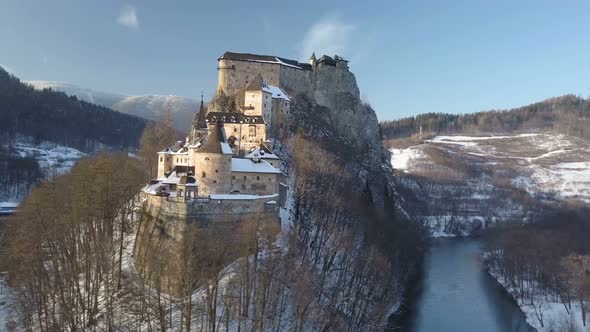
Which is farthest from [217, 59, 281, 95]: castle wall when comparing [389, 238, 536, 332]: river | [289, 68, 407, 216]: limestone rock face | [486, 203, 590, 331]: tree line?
[486, 203, 590, 331]: tree line

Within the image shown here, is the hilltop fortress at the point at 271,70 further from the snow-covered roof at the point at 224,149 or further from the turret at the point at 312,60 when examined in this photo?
the snow-covered roof at the point at 224,149

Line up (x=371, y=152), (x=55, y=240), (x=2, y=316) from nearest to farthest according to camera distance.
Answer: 1. (x=55, y=240)
2. (x=2, y=316)
3. (x=371, y=152)

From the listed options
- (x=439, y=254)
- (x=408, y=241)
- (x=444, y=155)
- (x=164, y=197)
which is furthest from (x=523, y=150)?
(x=164, y=197)

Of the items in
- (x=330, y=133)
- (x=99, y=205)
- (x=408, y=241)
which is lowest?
(x=408, y=241)

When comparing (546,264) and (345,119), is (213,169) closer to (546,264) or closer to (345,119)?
(546,264)

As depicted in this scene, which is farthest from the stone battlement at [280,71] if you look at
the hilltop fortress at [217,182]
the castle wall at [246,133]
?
the castle wall at [246,133]

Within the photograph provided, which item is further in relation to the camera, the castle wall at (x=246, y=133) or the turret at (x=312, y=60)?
the turret at (x=312, y=60)

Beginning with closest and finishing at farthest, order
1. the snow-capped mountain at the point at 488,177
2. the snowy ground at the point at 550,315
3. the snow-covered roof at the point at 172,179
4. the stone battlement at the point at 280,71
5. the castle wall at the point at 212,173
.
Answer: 1. the castle wall at the point at 212,173
2. the snow-covered roof at the point at 172,179
3. the snowy ground at the point at 550,315
4. the stone battlement at the point at 280,71
5. the snow-capped mountain at the point at 488,177

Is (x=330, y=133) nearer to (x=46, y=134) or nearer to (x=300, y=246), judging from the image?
(x=300, y=246)
